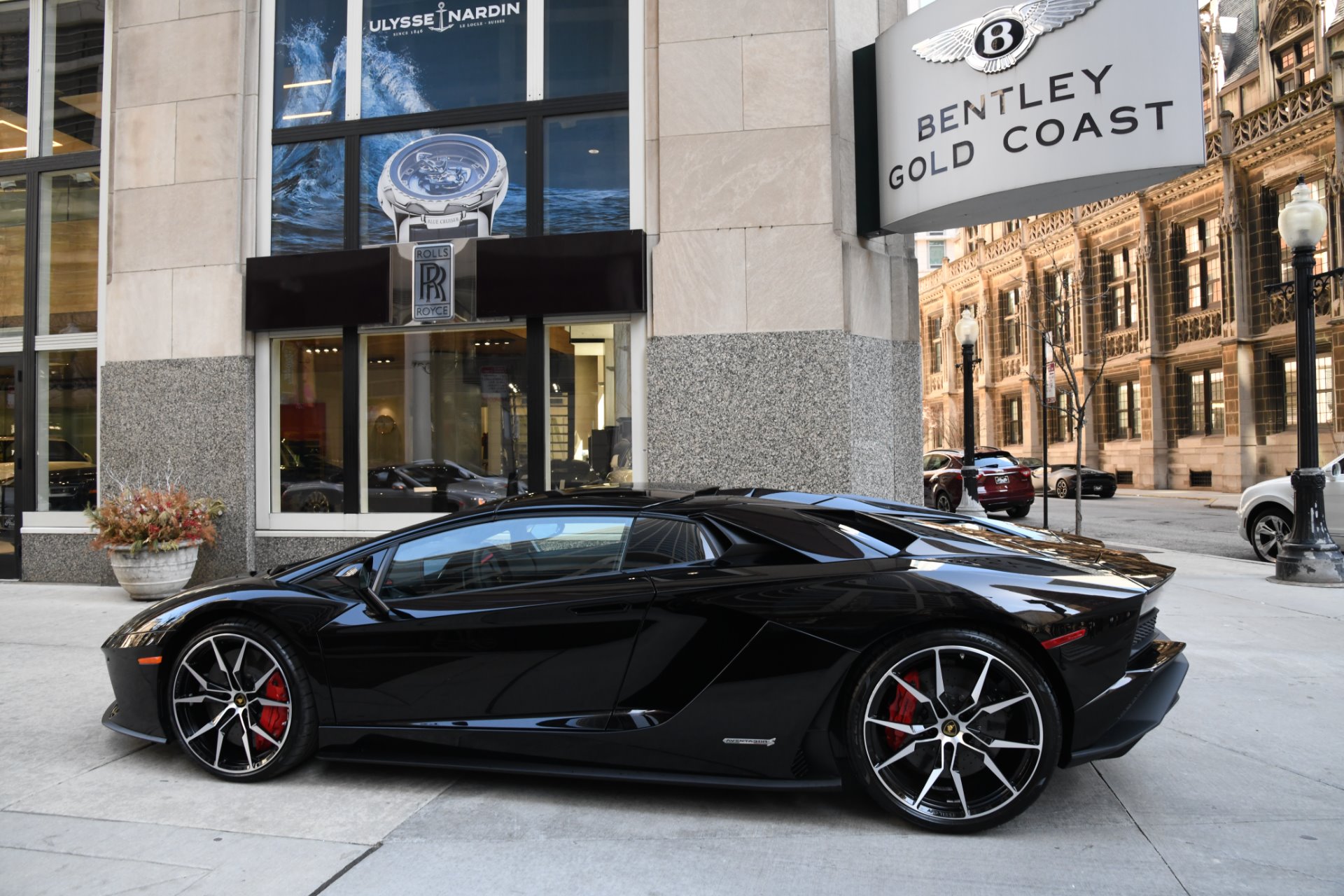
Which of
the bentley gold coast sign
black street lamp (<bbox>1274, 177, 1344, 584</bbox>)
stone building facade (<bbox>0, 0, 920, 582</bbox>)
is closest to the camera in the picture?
the bentley gold coast sign

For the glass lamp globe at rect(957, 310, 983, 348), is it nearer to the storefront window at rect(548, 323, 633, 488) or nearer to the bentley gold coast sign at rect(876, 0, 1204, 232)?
A: the bentley gold coast sign at rect(876, 0, 1204, 232)

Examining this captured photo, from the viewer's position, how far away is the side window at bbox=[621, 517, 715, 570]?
3.52 metres

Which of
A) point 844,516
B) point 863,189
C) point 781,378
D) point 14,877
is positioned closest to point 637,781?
point 844,516

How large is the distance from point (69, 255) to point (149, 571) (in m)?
4.28

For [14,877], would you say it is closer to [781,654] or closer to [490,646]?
[490,646]

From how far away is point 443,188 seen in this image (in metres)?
9.15

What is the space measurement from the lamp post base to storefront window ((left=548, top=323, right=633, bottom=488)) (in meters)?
7.18

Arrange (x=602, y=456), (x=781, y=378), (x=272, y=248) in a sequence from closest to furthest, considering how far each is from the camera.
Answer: (x=781, y=378)
(x=602, y=456)
(x=272, y=248)

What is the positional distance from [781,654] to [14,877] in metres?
2.67

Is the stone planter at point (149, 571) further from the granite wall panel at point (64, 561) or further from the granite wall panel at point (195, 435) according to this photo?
the granite wall panel at point (64, 561)

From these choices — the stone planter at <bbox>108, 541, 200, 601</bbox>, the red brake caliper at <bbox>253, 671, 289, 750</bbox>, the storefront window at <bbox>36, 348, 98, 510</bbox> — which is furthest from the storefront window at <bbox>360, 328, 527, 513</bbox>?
the red brake caliper at <bbox>253, 671, 289, 750</bbox>

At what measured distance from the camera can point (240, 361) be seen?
9.27 metres

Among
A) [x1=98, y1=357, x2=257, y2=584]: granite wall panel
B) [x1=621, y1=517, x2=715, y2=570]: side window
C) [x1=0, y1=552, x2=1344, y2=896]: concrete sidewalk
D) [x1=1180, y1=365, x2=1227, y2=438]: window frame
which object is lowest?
[x1=0, y1=552, x2=1344, y2=896]: concrete sidewalk

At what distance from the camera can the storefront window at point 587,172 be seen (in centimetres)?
878
